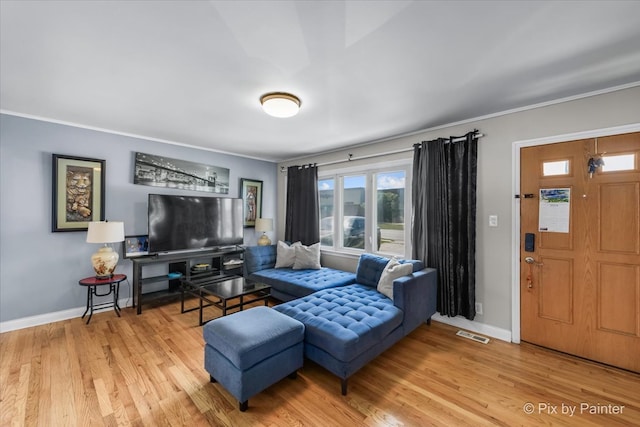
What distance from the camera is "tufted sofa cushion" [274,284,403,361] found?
6.51 feet

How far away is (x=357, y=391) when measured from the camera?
2004 mm

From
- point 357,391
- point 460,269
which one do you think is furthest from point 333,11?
point 460,269

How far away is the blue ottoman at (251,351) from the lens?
1759 millimetres

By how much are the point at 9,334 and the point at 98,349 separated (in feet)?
4.01

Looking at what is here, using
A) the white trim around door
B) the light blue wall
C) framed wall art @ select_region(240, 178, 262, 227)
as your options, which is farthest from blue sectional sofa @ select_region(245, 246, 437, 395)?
the light blue wall

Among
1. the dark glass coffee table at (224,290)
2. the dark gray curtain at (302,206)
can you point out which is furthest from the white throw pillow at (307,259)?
the dark glass coffee table at (224,290)

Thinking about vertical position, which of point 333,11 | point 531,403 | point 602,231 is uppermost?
point 333,11

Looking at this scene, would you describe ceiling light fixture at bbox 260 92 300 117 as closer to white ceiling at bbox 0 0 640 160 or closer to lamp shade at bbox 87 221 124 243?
white ceiling at bbox 0 0 640 160

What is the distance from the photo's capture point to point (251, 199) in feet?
16.7

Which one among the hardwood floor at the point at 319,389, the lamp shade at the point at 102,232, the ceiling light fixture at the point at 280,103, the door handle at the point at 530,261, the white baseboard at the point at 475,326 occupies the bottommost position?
the hardwood floor at the point at 319,389

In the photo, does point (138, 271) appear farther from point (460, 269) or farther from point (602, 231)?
point (602, 231)

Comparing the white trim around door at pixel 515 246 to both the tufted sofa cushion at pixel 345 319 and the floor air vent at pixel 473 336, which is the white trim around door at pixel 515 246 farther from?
the tufted sofa cushion at pixel 345 319

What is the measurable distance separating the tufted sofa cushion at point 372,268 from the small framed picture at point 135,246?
3092 millimetres

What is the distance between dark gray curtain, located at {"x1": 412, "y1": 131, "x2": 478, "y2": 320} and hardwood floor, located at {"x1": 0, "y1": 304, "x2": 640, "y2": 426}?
0.59 meters
